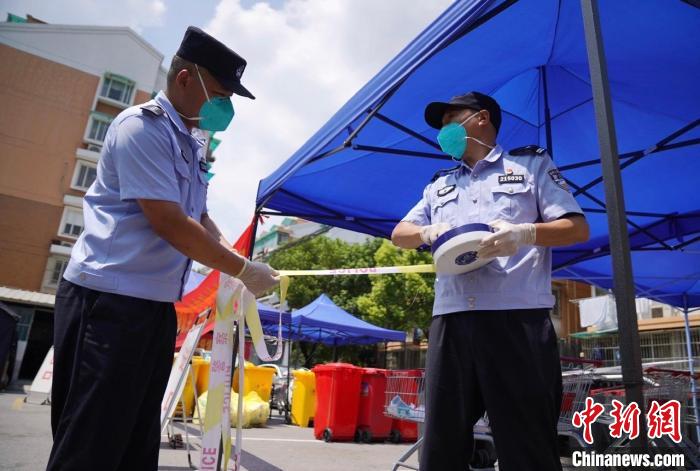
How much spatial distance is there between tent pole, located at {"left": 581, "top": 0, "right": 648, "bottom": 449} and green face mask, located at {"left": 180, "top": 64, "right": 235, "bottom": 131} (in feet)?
5.28

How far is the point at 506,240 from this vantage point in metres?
1.89

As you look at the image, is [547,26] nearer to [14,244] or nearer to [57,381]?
[57,381]

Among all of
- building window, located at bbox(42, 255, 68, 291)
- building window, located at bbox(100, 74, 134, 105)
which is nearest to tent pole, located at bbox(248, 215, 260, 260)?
building window, located at bbox(42, 255, 68, 291)

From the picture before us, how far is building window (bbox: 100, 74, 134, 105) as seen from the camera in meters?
29.4

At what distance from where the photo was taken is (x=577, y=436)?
3258 millimetres

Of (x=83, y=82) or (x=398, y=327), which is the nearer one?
(x=398, y=327)

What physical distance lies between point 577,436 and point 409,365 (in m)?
23.8

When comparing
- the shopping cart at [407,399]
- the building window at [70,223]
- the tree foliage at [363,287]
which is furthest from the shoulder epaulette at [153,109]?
the building window at [70,223]

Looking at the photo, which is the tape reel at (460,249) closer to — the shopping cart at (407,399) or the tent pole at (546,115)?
the shopping cart at (407,399)

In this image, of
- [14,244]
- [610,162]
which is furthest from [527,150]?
[14,244]

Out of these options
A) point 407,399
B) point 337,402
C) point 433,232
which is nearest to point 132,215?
point 433,232

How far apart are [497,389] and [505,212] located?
0.77m

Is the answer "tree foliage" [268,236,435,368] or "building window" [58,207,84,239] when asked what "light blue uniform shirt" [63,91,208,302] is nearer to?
"tree foliage" [268,236,435,368]

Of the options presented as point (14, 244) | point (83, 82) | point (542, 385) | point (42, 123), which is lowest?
point (542, 385)
